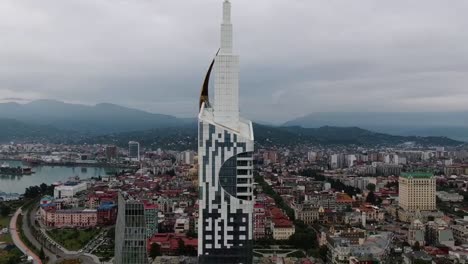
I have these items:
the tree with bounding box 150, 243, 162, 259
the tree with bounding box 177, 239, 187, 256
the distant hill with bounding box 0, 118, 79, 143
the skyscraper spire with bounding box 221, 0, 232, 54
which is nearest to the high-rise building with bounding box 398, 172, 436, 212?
the tree with bounding box 177, 239, 187, 256

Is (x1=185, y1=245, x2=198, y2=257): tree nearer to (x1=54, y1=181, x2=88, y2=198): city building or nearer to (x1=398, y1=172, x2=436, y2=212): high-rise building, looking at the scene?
(x1=398, y1=172, x2=436, y2=212): high-rise building

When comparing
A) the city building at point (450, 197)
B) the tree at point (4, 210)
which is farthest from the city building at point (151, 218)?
the city building at point (450, 197)

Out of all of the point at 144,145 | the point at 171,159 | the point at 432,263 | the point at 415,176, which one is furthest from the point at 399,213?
the point at 144,145

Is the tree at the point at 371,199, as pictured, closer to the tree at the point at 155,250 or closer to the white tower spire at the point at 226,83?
the tree at the point at 155,250

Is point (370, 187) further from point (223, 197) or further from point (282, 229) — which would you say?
point (223, 197)

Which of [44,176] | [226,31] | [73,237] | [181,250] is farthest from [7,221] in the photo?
[44,176]
